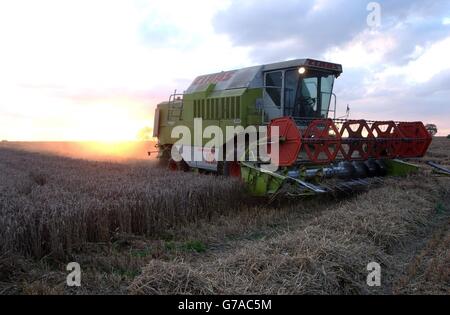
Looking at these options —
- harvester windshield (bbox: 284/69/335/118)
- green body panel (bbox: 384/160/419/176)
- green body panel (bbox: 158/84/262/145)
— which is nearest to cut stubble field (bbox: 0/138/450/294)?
green body panel (bbox: 384/160/419/176)

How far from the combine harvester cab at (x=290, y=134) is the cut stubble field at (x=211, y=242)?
651 millimetres

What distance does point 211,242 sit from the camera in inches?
215

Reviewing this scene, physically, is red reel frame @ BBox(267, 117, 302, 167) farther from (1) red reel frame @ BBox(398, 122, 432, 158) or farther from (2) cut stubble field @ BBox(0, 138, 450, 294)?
(1) red reel frame @ BBox(398, 122, 432, 158)

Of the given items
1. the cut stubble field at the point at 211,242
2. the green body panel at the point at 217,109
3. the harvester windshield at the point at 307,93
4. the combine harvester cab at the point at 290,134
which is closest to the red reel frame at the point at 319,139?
the combine harvester cab at the point at 290,134

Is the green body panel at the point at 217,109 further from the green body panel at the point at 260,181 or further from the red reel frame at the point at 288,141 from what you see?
the red reel frame at the point at 288,141

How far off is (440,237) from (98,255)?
443cm

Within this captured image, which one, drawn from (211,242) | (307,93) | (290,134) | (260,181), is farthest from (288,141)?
(307,93)

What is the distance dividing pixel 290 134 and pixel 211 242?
2.93 meters

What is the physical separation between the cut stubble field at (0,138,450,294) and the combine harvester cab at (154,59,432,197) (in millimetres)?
651

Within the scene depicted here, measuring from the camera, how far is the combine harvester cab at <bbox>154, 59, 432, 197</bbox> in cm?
Answer: 765

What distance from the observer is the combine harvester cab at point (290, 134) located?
7648 millimetres

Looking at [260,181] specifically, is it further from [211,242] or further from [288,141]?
[211,242]
